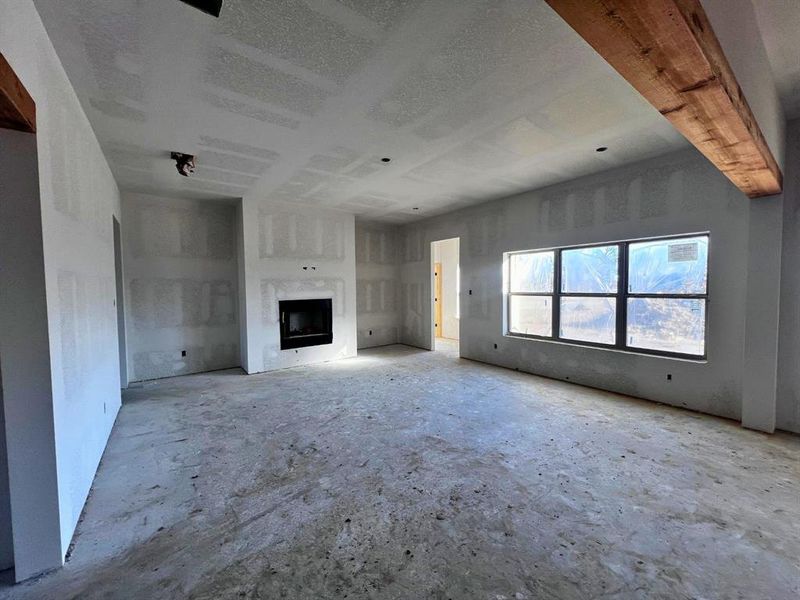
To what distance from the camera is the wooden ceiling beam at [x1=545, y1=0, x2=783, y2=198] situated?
0.95 m

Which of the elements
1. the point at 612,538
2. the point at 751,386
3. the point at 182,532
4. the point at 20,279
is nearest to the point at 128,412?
the point at 182,532

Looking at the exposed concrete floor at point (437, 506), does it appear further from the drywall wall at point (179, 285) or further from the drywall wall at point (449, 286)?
the drywall wall at point (449, 286)

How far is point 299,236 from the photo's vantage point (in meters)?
5.88

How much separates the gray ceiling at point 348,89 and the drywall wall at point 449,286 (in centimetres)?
516

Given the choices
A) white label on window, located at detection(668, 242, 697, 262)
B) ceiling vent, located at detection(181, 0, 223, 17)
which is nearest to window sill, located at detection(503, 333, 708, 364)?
white label on window, located at detection(668, 242, 697, 262)

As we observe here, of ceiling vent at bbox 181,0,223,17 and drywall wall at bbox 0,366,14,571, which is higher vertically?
ceiling vent at bbox 181,0,223,17

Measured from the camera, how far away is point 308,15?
1.70 metres

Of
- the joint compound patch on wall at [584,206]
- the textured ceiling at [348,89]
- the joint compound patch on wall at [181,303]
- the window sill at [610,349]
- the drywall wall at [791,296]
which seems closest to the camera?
the textured ceiling at [348,89]

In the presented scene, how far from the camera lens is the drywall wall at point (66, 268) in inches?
63.1

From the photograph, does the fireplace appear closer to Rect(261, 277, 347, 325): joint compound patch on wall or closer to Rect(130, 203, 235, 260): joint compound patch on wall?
Rect(261, 277, 347, 325): joint compound patch on wall

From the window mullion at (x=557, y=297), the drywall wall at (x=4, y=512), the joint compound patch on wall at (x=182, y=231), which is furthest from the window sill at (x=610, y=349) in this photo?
the drywall wall at (x=4, y=512)

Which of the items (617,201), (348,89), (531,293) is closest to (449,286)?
(531,293)

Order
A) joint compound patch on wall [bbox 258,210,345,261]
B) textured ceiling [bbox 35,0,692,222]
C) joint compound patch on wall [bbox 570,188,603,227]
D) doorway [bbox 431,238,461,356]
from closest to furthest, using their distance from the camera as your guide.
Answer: textured ceiling [bbox 35,0,692,222] → joint compound patch on wall [bbox 570,188,603,227] → joint compound patch on wall [bbox 258,210,345,261] → doorway [bbox 431,238,461,356]

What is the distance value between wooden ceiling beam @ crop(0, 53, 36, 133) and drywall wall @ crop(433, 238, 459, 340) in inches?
320
